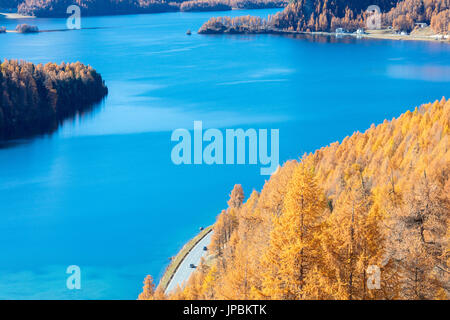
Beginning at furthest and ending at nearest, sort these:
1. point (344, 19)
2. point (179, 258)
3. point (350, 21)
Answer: point (344, 19), point (350, 21), point (179, 258)

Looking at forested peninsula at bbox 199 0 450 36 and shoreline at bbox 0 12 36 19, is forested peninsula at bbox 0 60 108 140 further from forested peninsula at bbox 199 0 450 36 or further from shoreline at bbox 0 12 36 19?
shoreline at bbox 0 12 36 19

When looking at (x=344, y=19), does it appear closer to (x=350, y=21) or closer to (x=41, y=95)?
(x=350, y=21)

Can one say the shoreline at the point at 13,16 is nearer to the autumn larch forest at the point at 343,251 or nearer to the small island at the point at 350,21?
the small island at the point at 350,21

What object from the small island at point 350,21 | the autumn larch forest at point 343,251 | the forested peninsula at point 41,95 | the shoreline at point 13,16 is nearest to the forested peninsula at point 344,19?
the small island at point 350,21

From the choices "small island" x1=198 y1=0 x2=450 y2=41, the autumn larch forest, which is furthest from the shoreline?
the autumn larch forest

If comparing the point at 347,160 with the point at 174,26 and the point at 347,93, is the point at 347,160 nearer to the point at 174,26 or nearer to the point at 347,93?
the point at 347,93

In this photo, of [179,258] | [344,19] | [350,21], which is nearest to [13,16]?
[344,19]
